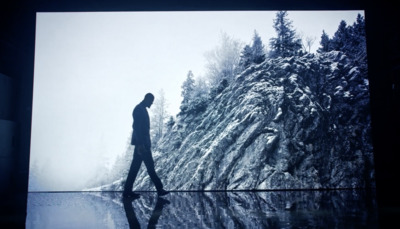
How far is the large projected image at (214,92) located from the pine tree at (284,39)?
32 millimetres

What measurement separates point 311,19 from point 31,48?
6.52 meters

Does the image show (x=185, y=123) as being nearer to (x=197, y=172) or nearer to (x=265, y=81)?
(x=197, y=172)

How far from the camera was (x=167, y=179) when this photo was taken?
686 centimetres

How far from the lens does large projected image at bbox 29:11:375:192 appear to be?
5.95 meters

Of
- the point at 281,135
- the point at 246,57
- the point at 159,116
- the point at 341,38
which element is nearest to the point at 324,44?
the point at 341,38

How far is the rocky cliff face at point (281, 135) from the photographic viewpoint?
5.95m

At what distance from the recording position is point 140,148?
4.53 metres

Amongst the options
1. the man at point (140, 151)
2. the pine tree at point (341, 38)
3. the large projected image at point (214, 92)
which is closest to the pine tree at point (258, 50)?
the large projected image at point (214, 92)

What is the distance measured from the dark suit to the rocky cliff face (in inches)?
76.4

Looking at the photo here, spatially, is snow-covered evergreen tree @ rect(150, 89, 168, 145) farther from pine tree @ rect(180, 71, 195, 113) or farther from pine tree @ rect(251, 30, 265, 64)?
pine tree @ rect(251, 30, 265, 64)

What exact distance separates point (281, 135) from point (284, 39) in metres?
2.64

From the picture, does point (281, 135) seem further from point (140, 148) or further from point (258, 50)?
point (140, 148)

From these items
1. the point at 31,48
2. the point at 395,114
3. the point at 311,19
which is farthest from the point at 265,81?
the point at 31,48

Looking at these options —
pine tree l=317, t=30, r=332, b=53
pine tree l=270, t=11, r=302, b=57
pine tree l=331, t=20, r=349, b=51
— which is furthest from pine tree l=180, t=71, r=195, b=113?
pine tree l=331, t=20, r=349, b=51
